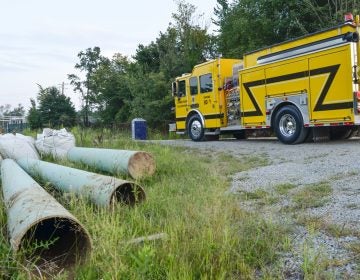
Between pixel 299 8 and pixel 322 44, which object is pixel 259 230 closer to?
pixel 322 44

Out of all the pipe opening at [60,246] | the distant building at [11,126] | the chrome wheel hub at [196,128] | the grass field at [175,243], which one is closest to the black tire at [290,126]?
the chrome wheel hub at [196,128]

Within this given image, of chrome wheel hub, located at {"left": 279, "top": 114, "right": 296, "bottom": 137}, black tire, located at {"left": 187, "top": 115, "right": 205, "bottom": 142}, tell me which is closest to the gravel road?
chrome wheel hub, located at {"left": 279, "top": 114, "right": 296, "bottom": 137}

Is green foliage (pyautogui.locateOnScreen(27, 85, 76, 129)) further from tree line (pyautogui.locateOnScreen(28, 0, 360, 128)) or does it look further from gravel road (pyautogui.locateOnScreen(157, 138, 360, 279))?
gravel road (pyautogui.locateOnScreen(157, 138, 360, 279))

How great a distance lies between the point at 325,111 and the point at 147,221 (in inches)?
319

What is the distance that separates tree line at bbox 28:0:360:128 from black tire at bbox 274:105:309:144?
6.69 metres

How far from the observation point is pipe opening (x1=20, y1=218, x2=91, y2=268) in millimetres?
3231

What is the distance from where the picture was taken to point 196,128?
16484 mm

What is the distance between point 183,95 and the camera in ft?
55.5

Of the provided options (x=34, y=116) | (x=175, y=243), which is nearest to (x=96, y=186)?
(x=175, y=243)

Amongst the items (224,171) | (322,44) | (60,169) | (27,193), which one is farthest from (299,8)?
(27,193)

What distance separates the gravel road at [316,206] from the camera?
10.6 feet

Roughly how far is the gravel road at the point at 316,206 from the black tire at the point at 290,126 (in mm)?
2214

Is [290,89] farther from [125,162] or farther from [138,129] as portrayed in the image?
[138,129]

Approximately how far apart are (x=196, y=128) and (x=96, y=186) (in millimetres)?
11682
